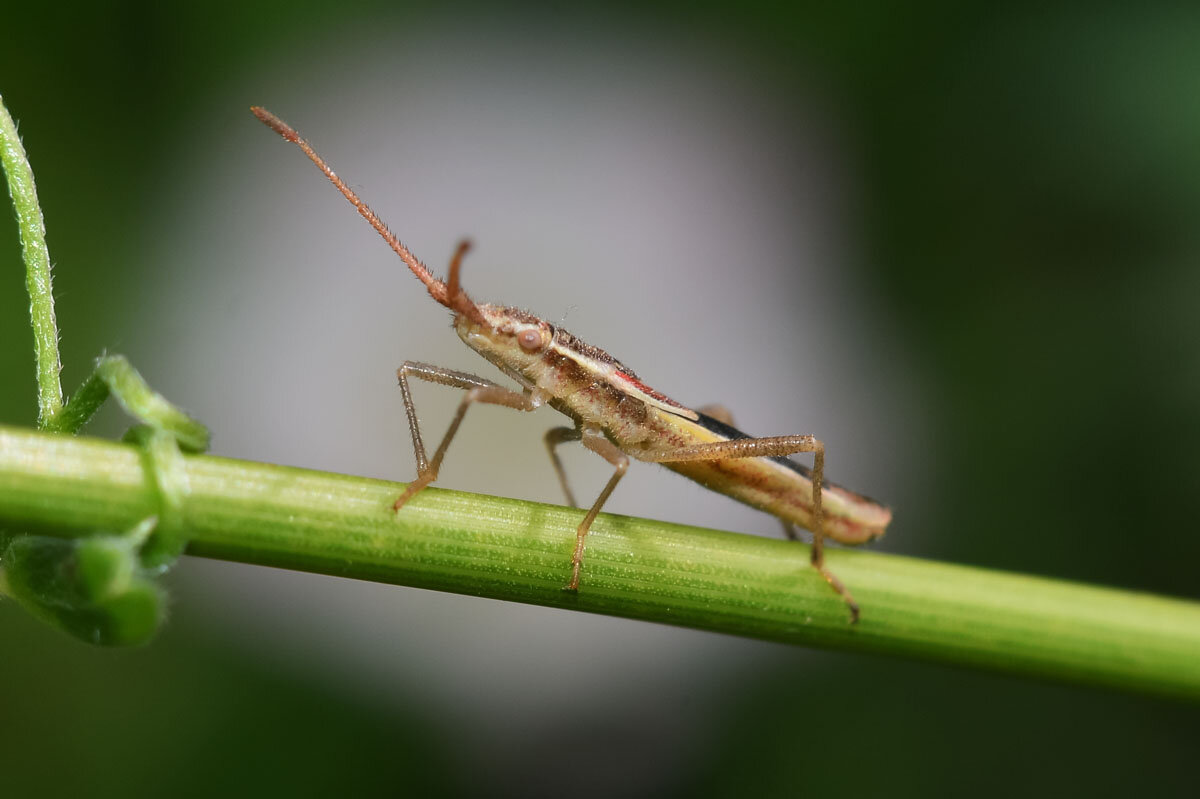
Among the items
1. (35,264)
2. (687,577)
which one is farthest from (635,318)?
(35,264)

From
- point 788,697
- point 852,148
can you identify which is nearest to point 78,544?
point 788,697

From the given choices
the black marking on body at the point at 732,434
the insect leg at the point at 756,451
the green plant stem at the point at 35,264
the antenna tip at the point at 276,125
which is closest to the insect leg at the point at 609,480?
the insect leg at the point at 756,451

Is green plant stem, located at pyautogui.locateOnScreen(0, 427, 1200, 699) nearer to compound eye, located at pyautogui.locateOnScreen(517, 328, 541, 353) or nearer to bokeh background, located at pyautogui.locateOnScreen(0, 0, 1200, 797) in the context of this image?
compound eye, located at pyautogui.locateOnScreen(517, 328, 541, 353)

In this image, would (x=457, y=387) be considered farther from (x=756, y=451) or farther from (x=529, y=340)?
(x=756, y=451)

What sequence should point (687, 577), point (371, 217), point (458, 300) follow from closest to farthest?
point (687, 577) → point (371, 217) → point (458, 300)

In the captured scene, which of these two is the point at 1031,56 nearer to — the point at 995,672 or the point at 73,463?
the point at 995,672

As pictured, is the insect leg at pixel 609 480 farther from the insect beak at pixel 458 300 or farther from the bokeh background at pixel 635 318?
the insect beak at pixel 458 300

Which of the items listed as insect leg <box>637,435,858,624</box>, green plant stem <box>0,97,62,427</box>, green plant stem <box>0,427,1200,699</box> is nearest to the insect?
insect leg <box>637,435,858,624</box>
